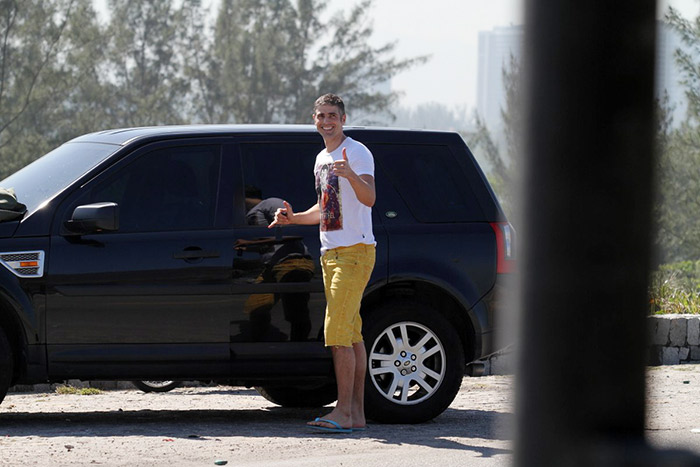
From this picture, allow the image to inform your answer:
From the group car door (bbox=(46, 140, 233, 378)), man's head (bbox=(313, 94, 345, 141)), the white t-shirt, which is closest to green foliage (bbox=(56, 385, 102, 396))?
car door (bbox=(46, 140, 233, 378))

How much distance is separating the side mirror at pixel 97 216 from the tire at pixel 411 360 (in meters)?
1.59

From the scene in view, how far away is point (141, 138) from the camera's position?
7.49 metres

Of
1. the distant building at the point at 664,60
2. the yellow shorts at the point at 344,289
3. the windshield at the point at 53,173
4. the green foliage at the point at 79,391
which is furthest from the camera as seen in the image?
the green foliage at the point at 79,391

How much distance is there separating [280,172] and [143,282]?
107 cm

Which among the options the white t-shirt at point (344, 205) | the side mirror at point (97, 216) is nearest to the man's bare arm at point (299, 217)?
the white t-shirt at point (344, 205)

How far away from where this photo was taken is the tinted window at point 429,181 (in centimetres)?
764

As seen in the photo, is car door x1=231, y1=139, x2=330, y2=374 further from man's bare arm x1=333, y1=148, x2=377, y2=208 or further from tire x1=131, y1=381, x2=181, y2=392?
tire x1=131, y1=381, x2=181, y2=392

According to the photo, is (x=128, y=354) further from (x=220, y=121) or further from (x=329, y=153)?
(x=220, y=121)

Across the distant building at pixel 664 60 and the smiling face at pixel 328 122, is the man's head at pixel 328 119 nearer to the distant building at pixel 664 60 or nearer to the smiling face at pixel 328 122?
the smiling face at pixel 328 122

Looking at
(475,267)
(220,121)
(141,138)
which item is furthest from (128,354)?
(220,121)

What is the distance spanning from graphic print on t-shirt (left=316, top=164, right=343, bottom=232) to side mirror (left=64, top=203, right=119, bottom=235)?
3.80 ft

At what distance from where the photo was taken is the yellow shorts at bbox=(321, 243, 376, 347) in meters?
6.79

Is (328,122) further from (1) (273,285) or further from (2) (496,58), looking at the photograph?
(2) (496,58)

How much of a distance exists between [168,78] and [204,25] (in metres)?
3.33
